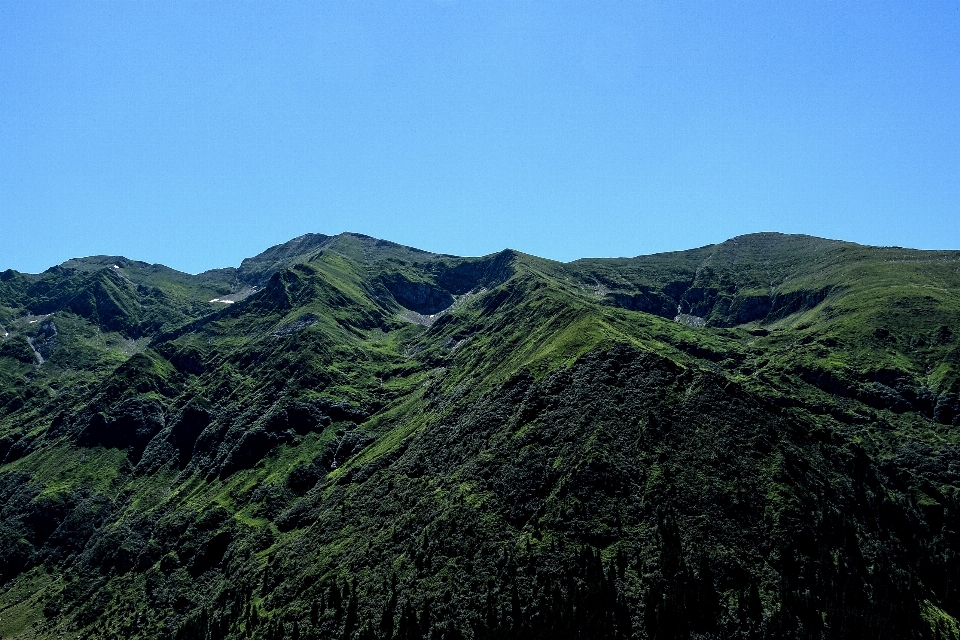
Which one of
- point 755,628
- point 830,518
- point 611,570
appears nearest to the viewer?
point 755,628

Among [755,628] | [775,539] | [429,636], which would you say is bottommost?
[429,636]

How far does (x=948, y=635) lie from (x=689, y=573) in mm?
70867

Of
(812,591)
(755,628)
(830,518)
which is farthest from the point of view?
(830,518)

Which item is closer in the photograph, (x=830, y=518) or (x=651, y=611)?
(x=651, y=611)

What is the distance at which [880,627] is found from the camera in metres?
162

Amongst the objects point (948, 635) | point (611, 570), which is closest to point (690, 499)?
point (611, 570)

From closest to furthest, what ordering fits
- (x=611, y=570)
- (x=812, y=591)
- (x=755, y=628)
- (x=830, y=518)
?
(x=755, y=628) → (x=812, y=591) → (x=611, y=570) → (x=830, y=518)

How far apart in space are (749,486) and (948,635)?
59120mm

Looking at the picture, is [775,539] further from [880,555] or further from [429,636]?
[429,636]

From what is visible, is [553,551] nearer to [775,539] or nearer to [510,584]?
[510,584]

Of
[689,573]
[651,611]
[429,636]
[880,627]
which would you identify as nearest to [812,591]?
[880,627]

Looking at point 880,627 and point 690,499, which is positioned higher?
point 690,499

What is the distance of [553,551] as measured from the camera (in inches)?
7687

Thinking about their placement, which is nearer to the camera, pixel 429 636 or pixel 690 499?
pixel 429 636
